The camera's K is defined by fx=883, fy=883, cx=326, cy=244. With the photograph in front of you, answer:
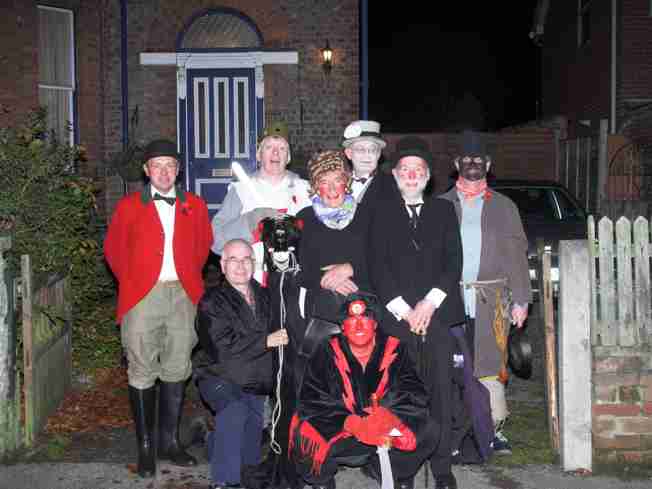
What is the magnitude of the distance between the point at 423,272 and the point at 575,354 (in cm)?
116

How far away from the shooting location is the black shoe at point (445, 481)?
529 cm

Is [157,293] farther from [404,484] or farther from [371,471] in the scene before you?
[404,484]

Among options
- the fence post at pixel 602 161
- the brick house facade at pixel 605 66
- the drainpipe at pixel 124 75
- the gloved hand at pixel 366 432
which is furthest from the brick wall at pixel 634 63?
the gloved hand at pixel 366 432

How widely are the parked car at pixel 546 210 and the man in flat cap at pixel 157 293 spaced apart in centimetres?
653

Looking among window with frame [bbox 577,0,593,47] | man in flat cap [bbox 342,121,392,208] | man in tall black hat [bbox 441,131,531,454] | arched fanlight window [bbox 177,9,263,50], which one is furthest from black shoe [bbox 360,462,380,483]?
window with frame [bbox 577,0,593,47]

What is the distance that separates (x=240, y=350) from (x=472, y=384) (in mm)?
1518

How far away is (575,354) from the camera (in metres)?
5.61

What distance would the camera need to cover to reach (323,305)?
5.25m

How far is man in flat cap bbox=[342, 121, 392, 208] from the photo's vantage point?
18.2 ft

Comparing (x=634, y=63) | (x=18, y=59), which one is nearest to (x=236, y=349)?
(x=18, y=59)

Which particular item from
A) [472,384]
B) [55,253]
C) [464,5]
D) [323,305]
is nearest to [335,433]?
[323,305]

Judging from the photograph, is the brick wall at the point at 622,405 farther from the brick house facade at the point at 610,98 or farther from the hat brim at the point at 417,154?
the hat brim at the point at 417,154

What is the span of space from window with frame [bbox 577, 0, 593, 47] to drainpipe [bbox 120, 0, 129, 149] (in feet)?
35.2

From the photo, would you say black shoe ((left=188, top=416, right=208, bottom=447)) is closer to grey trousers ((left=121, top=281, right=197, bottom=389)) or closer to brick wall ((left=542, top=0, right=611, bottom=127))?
grey trousers ((left=121, top=281, right=197, bottom=389))
